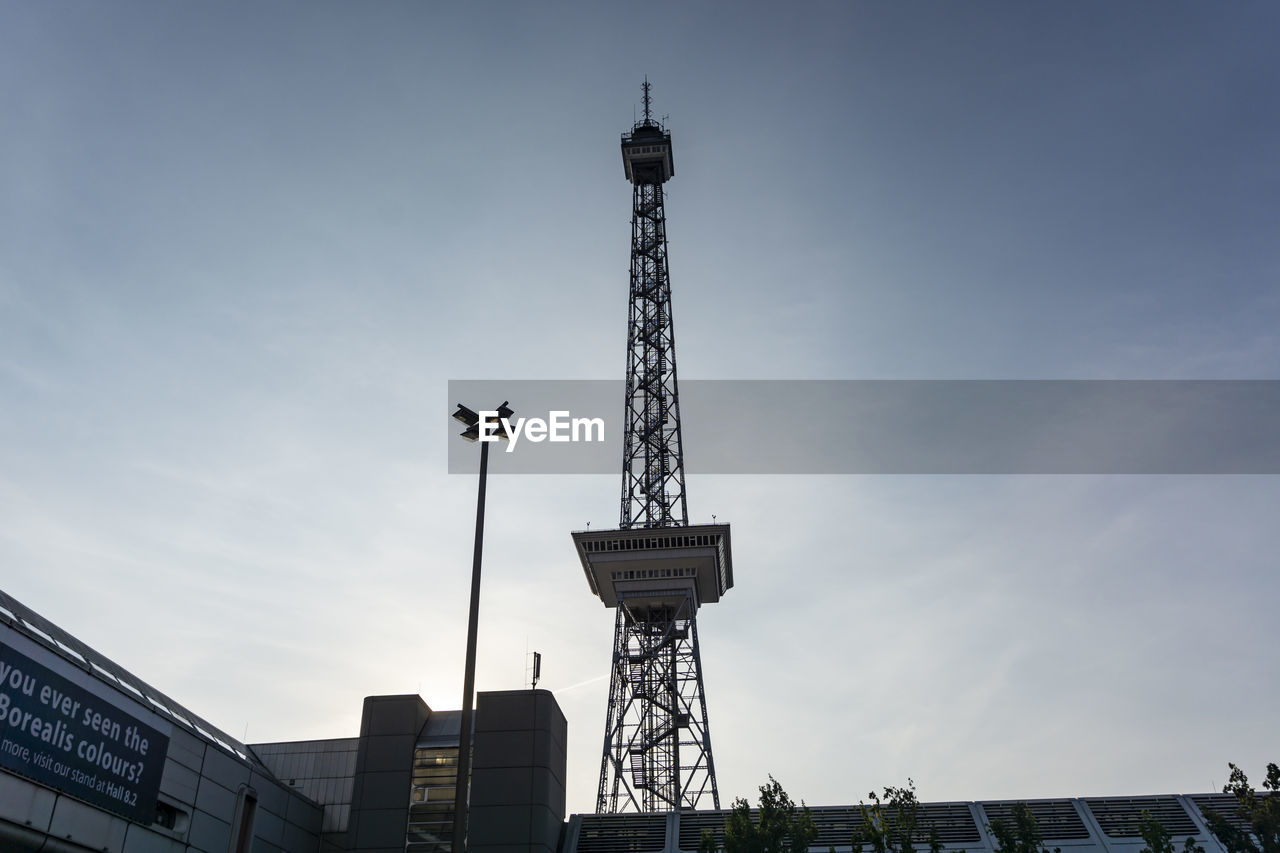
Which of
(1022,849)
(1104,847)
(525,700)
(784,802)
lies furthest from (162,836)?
(1104,847)

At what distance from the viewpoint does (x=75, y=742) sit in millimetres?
22703

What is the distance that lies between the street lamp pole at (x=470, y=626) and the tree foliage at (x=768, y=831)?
12625 mm

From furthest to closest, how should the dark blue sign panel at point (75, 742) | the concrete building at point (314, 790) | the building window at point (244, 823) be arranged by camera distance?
the building window at point (244, 823)
the concrete building at point (314, 790)
the dark blue sign panel at point (75, 742)

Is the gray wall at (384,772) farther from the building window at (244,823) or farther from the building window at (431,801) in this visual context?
the building window at (244,823)

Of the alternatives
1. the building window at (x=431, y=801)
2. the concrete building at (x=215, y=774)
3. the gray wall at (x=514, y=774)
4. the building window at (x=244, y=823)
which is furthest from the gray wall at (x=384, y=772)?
the building window at (x=244, y=823)

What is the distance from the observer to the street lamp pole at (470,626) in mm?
19609

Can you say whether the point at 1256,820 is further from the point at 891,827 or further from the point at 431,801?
the point at 431,801

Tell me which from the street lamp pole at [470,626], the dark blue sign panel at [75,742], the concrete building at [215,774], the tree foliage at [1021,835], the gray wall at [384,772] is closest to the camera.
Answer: the street lamp pole at [470,626]

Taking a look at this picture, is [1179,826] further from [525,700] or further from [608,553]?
[608,553]

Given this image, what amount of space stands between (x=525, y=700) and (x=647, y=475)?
175 ft

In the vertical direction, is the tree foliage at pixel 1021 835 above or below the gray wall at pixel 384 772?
below

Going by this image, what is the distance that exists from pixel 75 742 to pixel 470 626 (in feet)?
33.1

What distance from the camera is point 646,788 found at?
72938 millimetres

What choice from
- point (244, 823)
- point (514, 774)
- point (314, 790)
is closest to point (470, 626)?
point (514, 774)
